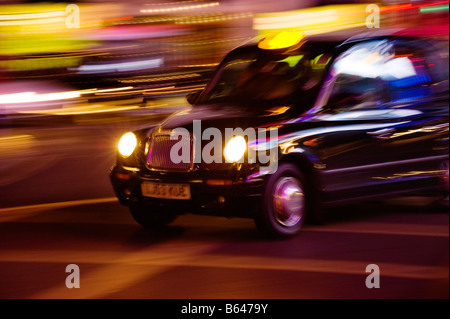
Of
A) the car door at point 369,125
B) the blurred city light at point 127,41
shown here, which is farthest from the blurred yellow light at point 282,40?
the blurred city light at point 127,41

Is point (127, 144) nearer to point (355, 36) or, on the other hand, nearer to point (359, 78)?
point (359, 78)

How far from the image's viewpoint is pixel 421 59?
8.20 metres

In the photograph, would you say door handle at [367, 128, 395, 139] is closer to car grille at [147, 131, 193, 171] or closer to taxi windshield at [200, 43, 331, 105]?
taxi windshield at [200, 43, 331, 105]

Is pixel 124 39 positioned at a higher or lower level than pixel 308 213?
higher

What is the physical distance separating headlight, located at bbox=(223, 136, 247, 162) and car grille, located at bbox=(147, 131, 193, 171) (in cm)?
32

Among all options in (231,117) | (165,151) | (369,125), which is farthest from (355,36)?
(165,151)

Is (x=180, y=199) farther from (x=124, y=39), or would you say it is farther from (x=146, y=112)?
(x=124, y=39)

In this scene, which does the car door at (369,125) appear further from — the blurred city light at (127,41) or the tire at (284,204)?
the blurred city light at (127,41)

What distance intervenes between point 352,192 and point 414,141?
88 centimetres

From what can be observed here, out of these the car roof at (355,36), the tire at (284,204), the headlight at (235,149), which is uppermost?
the car roof at (355,36)

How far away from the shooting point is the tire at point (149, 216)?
24.9 ft

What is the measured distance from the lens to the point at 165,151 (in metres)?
7.06

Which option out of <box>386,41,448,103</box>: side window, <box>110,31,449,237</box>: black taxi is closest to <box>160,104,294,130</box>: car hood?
<box>110,31,449,237</box>: black taxi

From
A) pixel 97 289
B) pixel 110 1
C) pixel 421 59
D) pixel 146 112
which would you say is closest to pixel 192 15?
pixel 110 1
